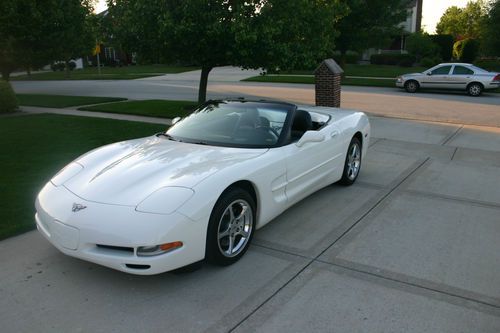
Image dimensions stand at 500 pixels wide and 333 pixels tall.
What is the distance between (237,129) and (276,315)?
221cm

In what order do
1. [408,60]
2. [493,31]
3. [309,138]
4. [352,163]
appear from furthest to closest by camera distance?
[408,60]
[493,31]
[352,163]
[309,138]

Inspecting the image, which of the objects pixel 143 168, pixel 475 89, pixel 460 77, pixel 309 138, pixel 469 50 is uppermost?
pixel 469 50

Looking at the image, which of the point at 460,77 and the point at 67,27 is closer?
the point at 460,77

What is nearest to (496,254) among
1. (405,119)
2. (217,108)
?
(217,108)

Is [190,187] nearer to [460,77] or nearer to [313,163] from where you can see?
[313,163]

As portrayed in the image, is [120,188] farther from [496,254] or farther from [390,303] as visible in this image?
[496,254]

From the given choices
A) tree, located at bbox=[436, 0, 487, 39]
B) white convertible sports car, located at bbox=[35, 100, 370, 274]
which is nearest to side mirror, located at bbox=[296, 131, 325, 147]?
white convertible sports car, located at bbox=[35, 100, 370, 274]

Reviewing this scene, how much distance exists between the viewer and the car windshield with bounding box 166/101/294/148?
4.60m

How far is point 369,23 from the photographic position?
25.0 m

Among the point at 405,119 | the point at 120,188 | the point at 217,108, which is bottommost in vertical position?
the point at 405,119

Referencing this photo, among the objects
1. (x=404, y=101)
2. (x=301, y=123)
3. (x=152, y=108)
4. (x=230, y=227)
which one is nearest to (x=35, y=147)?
(x=301, y=123)

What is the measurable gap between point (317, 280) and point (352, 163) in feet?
9.44

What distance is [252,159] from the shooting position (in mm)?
4109

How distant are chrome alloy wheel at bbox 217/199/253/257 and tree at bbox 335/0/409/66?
72.1ft
